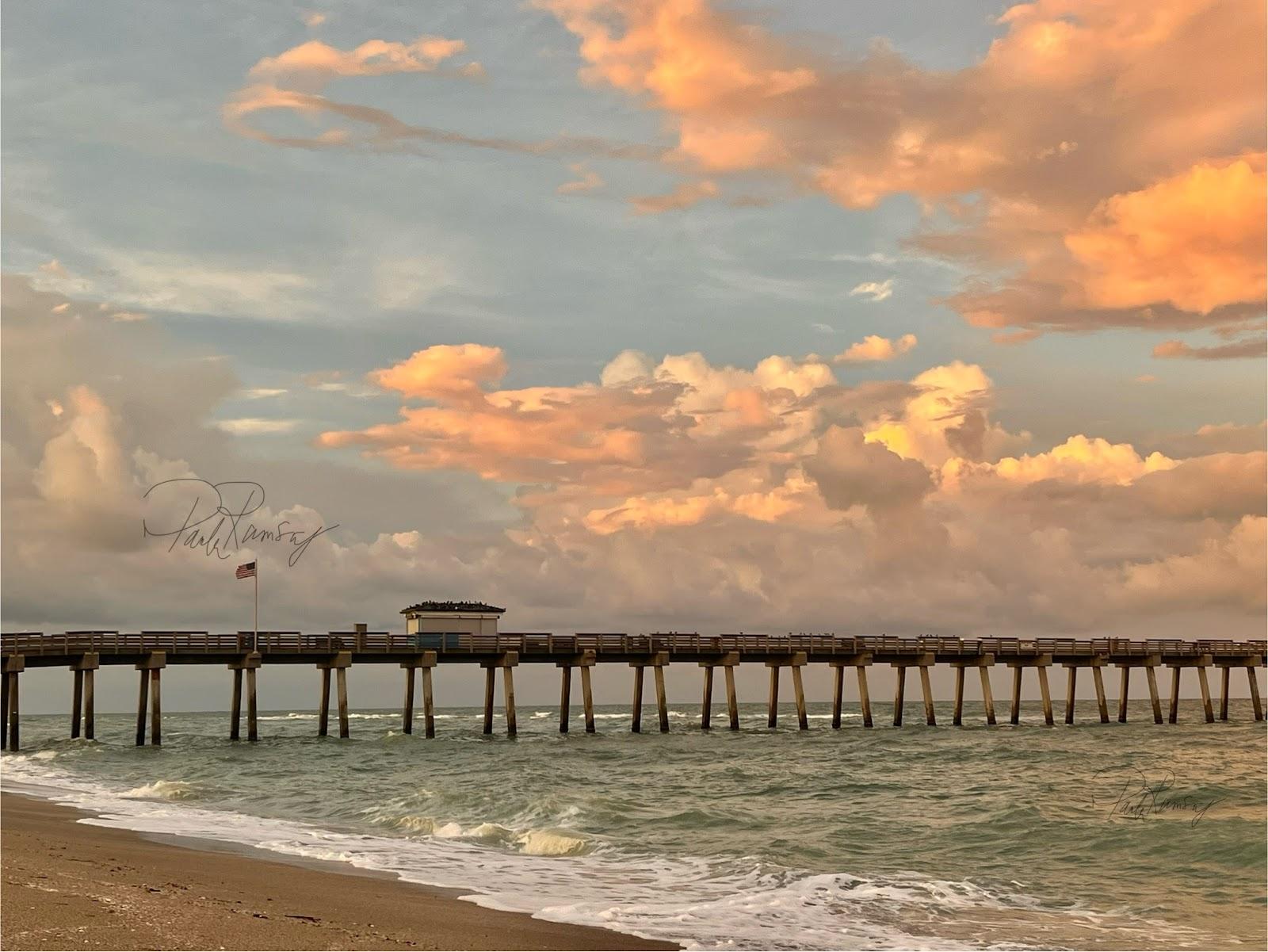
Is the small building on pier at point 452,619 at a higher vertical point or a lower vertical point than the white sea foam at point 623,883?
higher

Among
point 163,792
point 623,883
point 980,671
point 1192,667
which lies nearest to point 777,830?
point 623,883

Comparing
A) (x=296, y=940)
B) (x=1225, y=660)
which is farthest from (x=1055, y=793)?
(x=1225, y=660)

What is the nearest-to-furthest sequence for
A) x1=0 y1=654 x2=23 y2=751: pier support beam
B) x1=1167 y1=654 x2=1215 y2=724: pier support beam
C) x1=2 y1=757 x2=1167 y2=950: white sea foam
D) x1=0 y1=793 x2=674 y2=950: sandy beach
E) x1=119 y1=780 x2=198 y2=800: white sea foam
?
x1=0 y1=793 x2=674 y2=950: sandy beach < x1=2 y1=757 x2=1167 y2=950: white sea foam < x1=119 y1=780 x2=198 y2=800: white sea foam < x1=0 y1=654 x2=23 y2=751: pier support beam < x1=1167 y1=654 x2=1215 y2=724: pier support beam

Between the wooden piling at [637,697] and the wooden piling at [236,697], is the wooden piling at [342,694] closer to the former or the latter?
the wooden piling at [236,697]

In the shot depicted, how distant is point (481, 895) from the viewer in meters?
15.0

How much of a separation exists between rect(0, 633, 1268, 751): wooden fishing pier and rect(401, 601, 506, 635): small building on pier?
29.4 inches

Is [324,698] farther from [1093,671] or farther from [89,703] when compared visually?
[1093,671]

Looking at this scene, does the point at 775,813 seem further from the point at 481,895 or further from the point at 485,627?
the point at 485,627

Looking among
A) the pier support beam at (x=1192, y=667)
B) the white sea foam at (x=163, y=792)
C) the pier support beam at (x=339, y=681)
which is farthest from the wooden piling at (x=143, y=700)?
the pier support beam at (x=1192, y=667)

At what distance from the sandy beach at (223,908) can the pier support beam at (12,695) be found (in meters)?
32.2

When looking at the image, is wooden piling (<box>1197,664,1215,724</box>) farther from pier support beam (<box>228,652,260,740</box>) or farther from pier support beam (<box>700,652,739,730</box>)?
pier support beam (<box>228,652,260,740</box>)

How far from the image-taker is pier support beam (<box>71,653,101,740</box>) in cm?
4744

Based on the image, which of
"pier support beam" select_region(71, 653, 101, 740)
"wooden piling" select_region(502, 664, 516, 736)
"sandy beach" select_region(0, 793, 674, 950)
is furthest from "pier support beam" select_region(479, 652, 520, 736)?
"sandy beach" select_region(0, 793, 674, 950)

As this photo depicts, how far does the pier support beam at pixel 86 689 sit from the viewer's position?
156 feet
